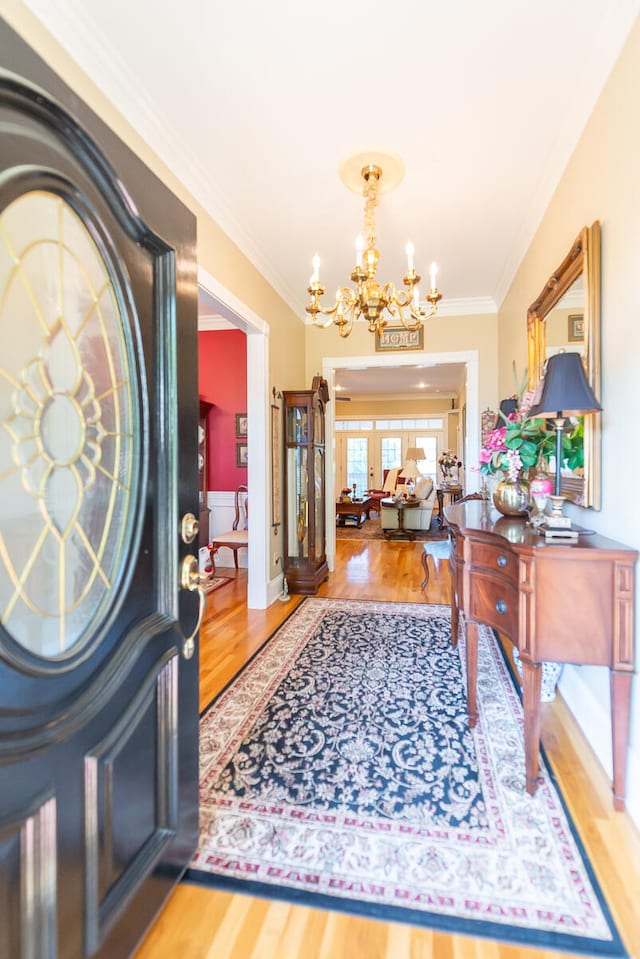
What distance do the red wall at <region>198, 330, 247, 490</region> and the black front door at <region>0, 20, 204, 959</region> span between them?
4.13 metres

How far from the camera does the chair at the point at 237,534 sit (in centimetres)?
470

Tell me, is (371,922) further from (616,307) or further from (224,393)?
(224,393)

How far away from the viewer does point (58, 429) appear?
2.81 ft

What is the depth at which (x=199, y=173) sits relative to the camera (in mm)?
2535

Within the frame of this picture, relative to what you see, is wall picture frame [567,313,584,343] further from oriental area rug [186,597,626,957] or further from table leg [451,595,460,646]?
oriental area rug [186,597,626,957]

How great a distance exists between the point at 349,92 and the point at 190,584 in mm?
2194

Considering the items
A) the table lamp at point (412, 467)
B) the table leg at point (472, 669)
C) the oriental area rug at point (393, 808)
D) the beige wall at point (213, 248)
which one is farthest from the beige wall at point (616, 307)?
the table lamp at point (412, 467)

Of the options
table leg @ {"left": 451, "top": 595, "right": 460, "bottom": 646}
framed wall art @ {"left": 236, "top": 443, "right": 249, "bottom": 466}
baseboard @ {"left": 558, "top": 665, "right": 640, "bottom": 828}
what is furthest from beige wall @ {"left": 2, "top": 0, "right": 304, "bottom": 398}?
baseboard @ {"left": 558, "top": 665, "right": 640, "bottom": 828}

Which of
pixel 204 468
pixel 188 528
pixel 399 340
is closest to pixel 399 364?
pixel 399 340

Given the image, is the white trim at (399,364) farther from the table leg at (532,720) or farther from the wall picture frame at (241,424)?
the table leg at (532,720)

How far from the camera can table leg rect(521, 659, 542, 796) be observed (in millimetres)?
1613

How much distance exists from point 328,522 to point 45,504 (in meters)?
4.27

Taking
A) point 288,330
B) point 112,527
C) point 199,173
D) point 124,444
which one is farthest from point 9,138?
point 288,330

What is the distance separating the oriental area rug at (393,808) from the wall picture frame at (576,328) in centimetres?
183
